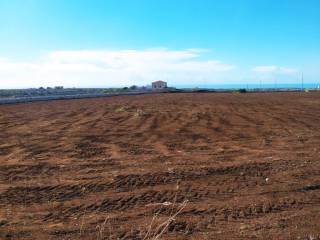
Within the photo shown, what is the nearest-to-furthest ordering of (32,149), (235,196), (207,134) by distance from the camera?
(235,196), (32,149), (207,134)

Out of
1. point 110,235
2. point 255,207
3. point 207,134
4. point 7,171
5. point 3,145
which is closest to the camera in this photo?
point 110,235

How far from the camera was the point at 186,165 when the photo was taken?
1164 cm

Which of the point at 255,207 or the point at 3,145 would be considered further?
the point at 3,145

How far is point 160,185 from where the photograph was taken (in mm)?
9602

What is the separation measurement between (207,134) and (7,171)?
356 inches

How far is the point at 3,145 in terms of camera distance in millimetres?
16016

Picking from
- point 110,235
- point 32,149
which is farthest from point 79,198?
point 32,149

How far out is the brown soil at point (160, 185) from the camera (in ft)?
23.2

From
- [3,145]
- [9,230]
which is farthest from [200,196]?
[3,145]

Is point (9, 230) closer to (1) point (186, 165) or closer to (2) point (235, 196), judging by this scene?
(2) point (235, 196)

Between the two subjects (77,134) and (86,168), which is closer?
(86,168)

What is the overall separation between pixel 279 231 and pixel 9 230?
401cm

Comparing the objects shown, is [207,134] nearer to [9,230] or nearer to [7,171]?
[7,171]

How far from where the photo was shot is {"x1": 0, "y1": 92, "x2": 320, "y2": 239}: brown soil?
7.08m
